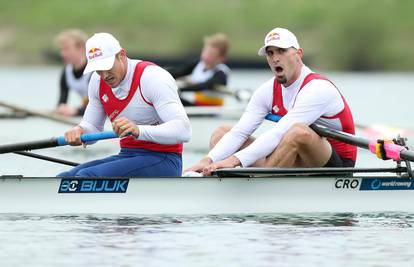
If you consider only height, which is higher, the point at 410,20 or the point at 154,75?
the point at 410,20

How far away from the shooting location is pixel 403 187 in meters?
12.8

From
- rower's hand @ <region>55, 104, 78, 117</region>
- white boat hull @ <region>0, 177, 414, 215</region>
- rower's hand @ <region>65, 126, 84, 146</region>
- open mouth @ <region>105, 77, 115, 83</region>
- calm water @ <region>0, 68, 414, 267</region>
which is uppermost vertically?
open mouth @ <region>105, 77, 115, 83</region>

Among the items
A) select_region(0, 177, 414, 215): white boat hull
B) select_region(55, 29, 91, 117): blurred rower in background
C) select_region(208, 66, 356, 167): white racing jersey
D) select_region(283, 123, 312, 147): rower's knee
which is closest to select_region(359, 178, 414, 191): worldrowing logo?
select_region(0, 177, 414, 215): white boat hull

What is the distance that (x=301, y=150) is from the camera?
12.7m

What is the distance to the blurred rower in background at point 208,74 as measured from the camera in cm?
2406

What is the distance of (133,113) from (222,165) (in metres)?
0.97

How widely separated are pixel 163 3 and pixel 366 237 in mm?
81997

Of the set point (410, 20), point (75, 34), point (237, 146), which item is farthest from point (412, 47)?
point (237, 146)

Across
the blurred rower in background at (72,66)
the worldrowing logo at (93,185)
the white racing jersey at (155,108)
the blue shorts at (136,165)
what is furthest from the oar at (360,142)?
the blurred rower in background at (72,66)

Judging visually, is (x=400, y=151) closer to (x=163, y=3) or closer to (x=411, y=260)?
(x=411, y=260)

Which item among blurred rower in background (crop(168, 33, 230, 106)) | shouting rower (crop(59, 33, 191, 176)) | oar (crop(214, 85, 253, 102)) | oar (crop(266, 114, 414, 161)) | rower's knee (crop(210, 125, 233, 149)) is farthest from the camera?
oar (crop(214, 85, 253, 102))

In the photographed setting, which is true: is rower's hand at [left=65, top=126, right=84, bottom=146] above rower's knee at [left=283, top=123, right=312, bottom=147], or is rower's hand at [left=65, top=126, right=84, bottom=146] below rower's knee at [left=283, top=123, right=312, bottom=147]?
below

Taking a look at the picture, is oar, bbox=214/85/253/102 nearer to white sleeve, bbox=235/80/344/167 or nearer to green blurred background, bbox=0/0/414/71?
white sleeve, bbox=235/80/344/167

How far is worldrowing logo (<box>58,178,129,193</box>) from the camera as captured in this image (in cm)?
1231
